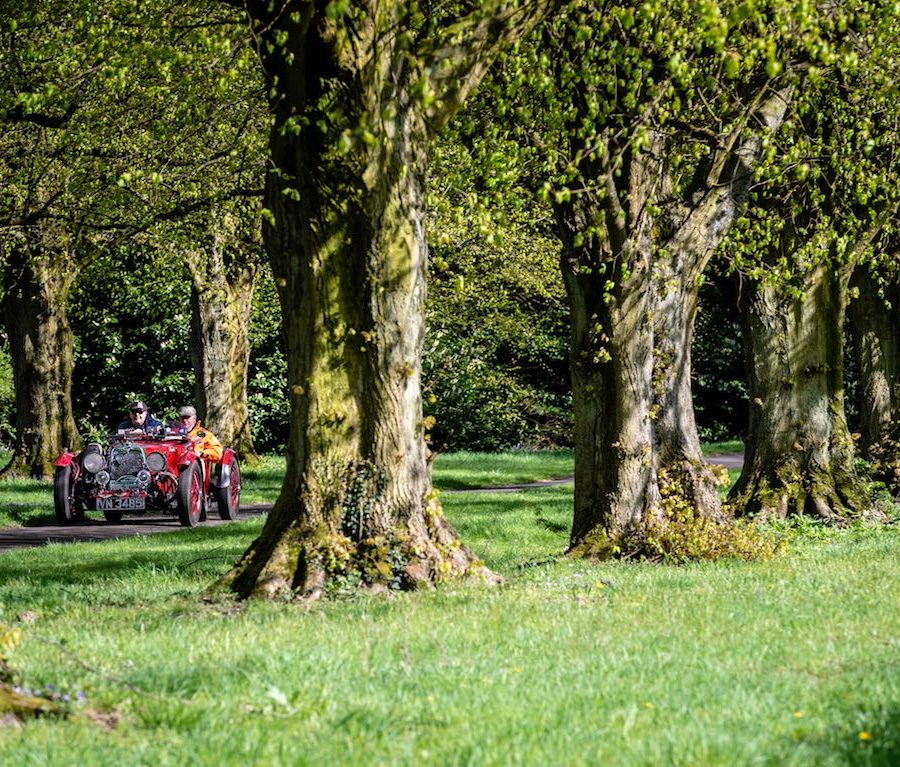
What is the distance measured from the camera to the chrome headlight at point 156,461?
19.3 metres

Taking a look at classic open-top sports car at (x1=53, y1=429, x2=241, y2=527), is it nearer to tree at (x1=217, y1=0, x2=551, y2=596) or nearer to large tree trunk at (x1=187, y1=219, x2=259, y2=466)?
large tree trunk at (x1=187, y1=219, x2=259, y2=466)

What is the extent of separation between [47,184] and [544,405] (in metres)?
22.4

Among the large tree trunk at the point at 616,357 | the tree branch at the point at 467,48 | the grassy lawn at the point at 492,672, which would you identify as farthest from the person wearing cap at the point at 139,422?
the tree branch at the point at 467,48

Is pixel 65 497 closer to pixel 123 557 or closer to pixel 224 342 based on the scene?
pixel 123 557

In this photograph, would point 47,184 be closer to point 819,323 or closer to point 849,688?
point 819,323

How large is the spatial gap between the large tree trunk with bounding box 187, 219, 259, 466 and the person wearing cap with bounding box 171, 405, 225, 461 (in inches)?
287

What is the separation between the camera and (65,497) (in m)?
19.3

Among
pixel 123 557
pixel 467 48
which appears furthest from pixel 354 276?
pixel 123 557

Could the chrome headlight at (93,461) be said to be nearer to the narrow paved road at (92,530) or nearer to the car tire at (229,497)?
the narrow paved road at (92,530)

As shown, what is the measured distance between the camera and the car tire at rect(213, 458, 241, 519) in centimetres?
1983

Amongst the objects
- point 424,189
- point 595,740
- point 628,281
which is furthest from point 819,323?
point 595,740

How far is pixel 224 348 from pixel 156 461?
9.43 metres

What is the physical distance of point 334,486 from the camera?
10.2m

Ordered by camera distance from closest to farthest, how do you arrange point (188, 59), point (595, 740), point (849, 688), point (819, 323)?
1. point (595, 740)
2. point (849, 688)
3. point (188, 59)
4. point (819, 323)
